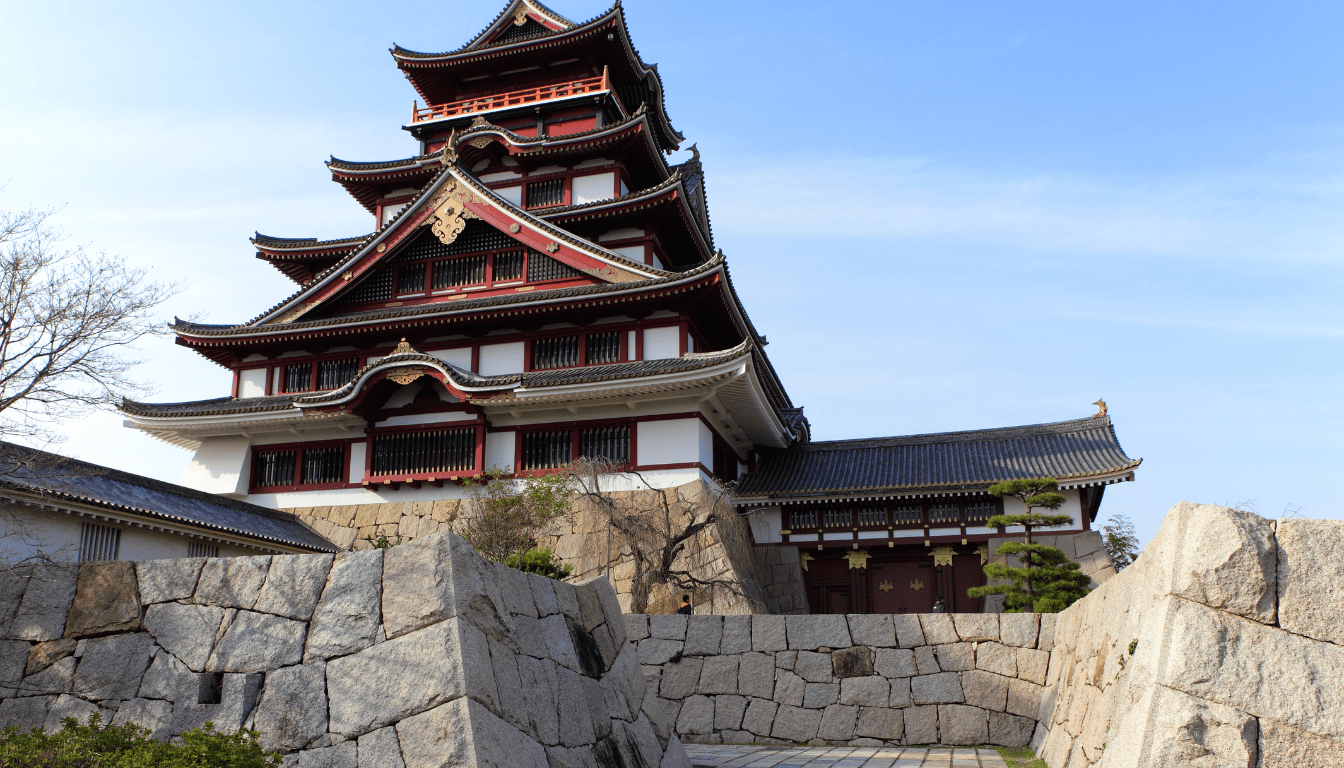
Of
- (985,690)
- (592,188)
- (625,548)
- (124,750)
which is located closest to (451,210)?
(592,188)

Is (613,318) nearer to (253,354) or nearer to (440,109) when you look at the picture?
(253,354)

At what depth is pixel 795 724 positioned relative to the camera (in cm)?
1102

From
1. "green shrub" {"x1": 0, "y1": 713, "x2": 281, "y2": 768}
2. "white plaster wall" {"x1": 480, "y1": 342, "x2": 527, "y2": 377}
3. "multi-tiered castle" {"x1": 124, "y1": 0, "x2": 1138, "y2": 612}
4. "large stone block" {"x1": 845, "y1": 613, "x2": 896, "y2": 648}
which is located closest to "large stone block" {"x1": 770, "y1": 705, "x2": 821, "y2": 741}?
"large stone block" {"x1": 845, "y1": 613, "x2": 896, "y2": 648}

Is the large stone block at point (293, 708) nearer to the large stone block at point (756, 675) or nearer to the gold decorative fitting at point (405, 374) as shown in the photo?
the large stone block at point (756, 675)

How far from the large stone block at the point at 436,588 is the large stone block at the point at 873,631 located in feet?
21.2

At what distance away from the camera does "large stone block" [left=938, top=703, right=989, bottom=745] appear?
10.4 meters

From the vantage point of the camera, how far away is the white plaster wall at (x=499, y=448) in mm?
19000

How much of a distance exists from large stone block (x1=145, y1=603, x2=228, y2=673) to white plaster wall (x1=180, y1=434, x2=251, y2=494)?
14984mm

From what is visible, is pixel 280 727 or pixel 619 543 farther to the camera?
pixel 619 543

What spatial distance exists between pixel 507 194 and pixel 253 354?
320 inches

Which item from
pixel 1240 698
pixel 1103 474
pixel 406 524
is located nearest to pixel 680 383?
pixel 406 524

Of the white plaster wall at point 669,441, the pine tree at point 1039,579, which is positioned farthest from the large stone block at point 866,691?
the white plaster wall at point 669,441

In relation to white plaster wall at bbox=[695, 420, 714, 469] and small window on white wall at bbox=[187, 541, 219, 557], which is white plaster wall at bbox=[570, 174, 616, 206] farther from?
small window on white wall at bbox=[187, 541, 219, 557]

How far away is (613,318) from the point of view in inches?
795
